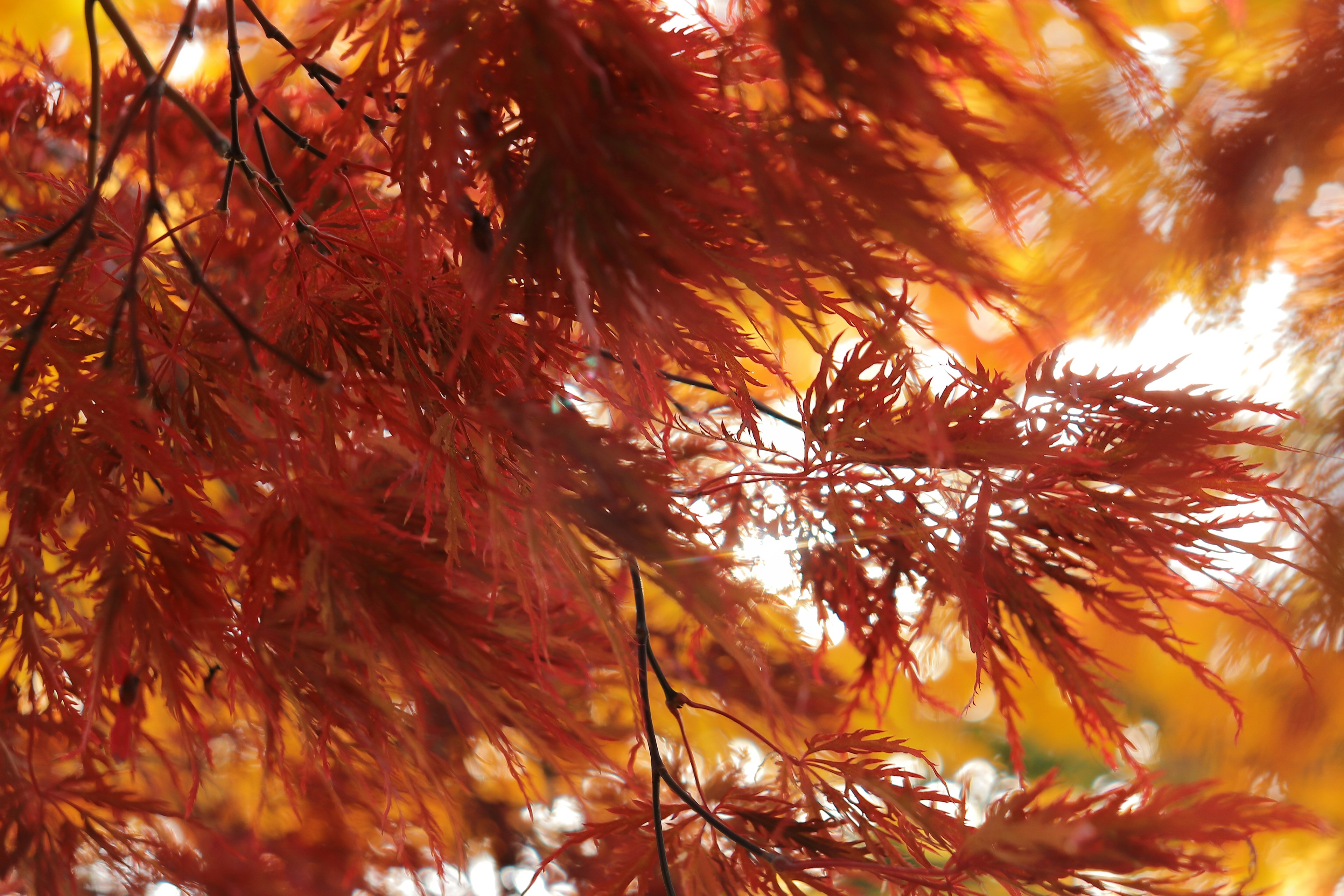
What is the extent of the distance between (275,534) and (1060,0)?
0.57 metres

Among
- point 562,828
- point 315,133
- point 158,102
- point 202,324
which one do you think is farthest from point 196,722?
point 562,828

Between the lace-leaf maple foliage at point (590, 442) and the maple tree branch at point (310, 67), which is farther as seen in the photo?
the maple tree branch at point (310, 67)

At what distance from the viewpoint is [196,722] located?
58 cm

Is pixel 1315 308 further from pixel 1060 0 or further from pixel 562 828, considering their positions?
pixel 562 828

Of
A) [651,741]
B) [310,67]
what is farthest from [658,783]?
[310,67]

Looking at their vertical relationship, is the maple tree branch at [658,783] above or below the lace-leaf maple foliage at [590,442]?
below

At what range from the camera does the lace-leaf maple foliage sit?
35 cm

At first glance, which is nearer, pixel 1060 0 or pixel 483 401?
pixel 1060 0

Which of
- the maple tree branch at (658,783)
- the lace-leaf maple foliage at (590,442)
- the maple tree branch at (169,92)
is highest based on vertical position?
the maple tree branch at (169,92)

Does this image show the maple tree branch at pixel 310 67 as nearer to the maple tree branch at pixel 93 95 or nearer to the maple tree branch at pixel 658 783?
the maple tree branch at pixel 93 95

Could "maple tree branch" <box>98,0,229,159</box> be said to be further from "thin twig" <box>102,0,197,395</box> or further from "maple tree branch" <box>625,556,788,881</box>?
"maple tree branch" <box>625,556,788,881</box>

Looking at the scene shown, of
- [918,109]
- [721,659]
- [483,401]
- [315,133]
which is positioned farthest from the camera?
[721,659]

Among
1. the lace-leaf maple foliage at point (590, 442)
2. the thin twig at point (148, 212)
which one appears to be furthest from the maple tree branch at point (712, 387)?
the thin twig at point (148, 212)

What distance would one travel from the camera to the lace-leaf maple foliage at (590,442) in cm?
35
